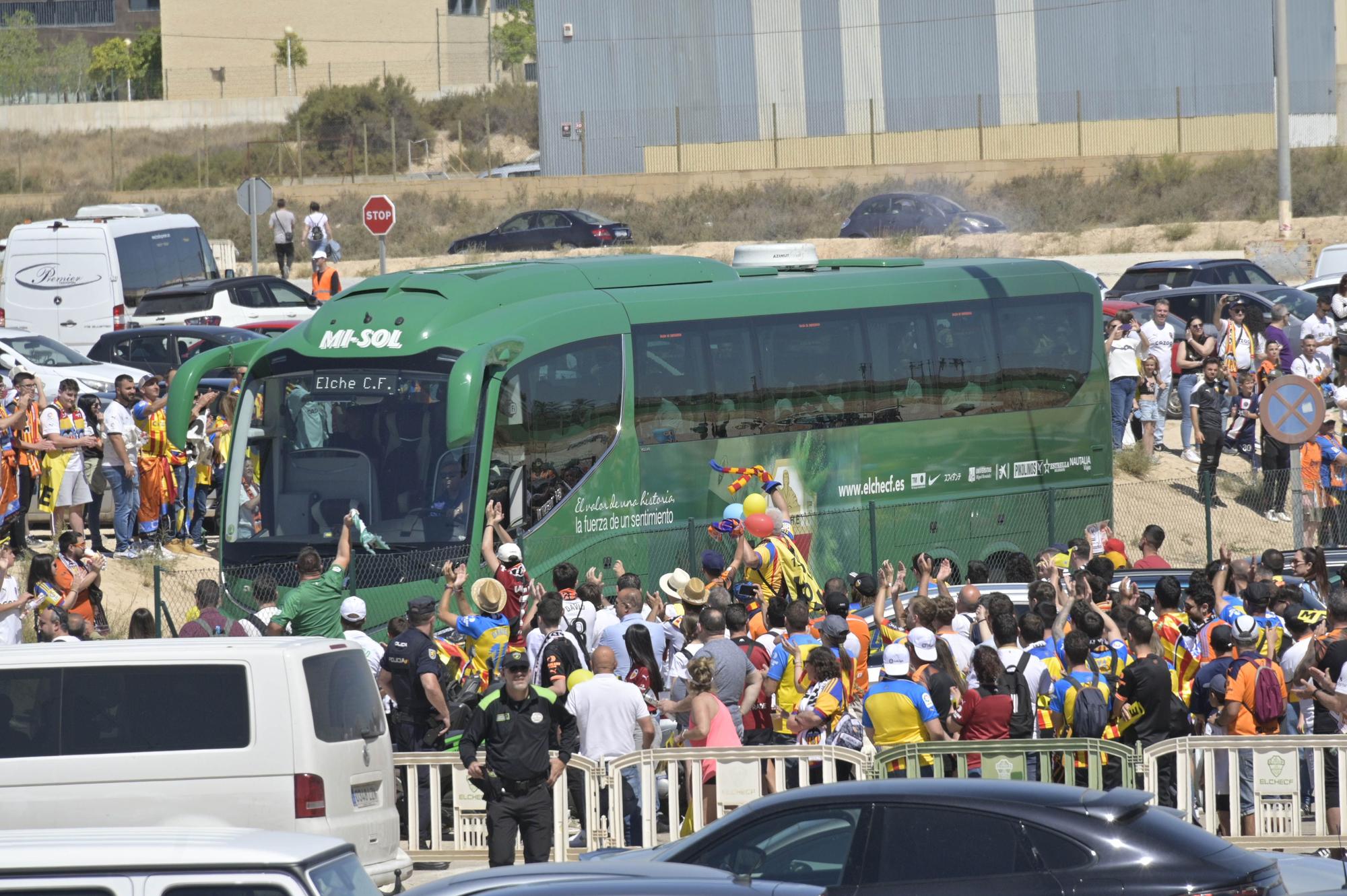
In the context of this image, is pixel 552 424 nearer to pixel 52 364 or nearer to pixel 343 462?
pixel 343 462

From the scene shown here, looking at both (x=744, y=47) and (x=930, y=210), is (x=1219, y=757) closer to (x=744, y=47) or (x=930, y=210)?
(x=930, y=210)

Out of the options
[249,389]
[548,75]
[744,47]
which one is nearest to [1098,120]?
[744,47]

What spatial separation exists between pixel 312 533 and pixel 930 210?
103 ft

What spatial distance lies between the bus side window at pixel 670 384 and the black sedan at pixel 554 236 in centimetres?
2754

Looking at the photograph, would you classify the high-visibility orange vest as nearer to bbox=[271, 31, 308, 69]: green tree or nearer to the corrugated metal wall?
the corrugated metal wall

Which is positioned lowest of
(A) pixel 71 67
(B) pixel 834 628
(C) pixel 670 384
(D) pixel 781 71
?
(B) pixel 834 628

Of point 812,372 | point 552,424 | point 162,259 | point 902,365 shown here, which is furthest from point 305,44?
point 552,424

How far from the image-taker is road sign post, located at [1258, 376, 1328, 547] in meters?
18.1

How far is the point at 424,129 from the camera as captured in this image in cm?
7356

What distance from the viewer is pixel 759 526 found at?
16.0 m

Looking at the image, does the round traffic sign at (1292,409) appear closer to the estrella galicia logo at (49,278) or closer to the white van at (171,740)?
the white van at (171,740)

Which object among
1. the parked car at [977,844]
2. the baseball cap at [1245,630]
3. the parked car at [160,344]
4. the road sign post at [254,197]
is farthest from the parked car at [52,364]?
the parked car at [977,844]

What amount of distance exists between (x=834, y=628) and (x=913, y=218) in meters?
34.0

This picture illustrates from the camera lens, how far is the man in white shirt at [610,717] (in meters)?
10.9
